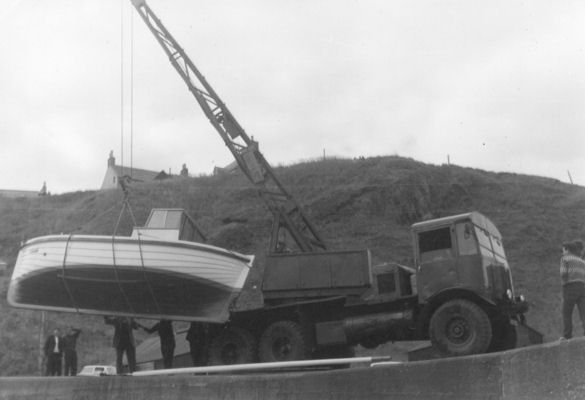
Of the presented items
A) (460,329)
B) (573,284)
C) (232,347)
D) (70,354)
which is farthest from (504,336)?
(70,354)

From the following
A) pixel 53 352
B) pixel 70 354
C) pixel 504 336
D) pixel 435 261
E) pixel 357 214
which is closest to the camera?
pixel 504 336

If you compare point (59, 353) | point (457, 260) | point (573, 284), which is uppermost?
point (457, 260)

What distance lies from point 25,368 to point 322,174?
21.2 m

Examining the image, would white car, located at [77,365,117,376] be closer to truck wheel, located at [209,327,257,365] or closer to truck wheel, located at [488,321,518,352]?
truck wheel, located at [209,327,257,365]

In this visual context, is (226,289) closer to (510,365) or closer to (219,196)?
(510,365)

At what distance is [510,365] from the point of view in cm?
527

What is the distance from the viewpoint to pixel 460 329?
9539mm

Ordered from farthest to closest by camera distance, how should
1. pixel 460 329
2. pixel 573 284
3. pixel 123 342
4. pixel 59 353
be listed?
1. pixel 59 353
2. pixel 123 342
3. pixel 460 329
4. pixel 573 284

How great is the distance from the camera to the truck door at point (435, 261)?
10.1 meters

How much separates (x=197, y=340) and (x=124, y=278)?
1.90 metres

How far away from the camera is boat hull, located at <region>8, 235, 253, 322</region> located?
10.8m

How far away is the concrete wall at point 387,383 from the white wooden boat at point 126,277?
219 cm

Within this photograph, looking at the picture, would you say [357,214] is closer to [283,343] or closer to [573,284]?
[283,343]

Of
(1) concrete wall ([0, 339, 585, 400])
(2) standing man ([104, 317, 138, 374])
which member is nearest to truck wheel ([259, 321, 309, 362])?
(2) standing man ([104, 317, 138, 374])
